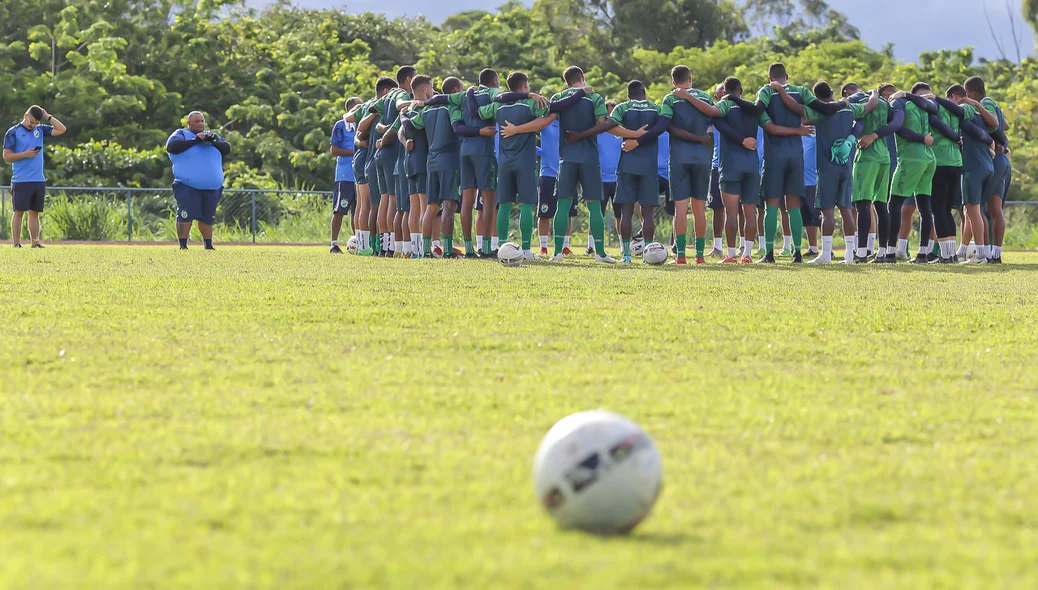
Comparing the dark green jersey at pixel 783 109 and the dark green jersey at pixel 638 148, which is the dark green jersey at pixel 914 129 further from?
the dark green jersey at pixel 638 148

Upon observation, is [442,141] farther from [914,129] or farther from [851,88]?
[914,129]

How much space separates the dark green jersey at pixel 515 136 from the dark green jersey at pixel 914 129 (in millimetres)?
4482

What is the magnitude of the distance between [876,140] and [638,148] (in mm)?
3041

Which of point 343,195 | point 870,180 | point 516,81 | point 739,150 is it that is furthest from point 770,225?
point 343,195

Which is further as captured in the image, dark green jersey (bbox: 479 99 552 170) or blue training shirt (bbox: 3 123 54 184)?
blue training shirt (bbox: 3 123 54 184)

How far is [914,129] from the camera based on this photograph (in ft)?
55.2

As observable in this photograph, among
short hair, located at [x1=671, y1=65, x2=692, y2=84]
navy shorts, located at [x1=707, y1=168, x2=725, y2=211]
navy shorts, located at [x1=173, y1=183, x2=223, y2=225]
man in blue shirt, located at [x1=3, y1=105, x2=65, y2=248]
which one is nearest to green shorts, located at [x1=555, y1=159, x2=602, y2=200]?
short hair, located at [x1=671, y1=65, x2=692, y2=84]

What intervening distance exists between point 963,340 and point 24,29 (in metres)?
40.2

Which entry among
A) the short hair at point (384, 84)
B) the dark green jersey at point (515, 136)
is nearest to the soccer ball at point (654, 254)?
the dark green jersey at point (515, 136)

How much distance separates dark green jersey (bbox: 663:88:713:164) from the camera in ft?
52.4

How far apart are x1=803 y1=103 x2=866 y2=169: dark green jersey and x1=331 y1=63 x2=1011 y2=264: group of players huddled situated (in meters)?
0.02

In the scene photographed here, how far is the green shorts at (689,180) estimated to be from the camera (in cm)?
1599

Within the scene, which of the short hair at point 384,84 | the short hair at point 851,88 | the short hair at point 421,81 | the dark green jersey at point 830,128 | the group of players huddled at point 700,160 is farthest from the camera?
the short hair at point 384,84

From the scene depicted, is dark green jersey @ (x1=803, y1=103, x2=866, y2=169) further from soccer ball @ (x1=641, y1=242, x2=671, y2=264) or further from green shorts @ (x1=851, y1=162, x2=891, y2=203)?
soccer ball @ (x1=641, y1=242, x2=671, y2=264)
